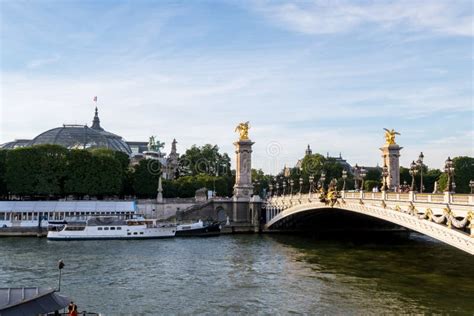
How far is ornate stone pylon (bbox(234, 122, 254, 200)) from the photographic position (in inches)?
2510

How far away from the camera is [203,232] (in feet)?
168

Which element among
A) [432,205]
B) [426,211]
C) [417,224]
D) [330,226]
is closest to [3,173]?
[330,226]

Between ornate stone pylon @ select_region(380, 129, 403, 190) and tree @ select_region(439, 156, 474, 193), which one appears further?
tree @ select_region(439, 156, 474, 193)

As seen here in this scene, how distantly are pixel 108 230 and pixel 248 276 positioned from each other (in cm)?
2232

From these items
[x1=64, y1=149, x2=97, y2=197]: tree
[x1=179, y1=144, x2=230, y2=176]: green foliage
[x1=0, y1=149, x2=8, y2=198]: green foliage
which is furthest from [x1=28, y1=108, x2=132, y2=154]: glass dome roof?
[x1=64, y1=149, x2=97, y2=197]: tree

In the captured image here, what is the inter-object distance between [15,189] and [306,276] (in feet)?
136

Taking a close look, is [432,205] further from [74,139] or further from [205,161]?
[74,139]

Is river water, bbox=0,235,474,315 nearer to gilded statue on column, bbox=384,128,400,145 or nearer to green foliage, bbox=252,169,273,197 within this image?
gilded statue on column, bbox=384,128,400,145

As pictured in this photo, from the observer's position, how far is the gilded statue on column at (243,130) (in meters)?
65.6

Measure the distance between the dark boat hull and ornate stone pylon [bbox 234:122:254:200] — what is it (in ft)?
35.8

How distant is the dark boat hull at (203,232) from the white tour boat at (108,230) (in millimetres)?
927

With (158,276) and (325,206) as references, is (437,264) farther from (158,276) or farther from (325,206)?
(158,276)

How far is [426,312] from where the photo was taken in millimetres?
20766

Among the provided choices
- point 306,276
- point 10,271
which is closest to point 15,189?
point 10,271
